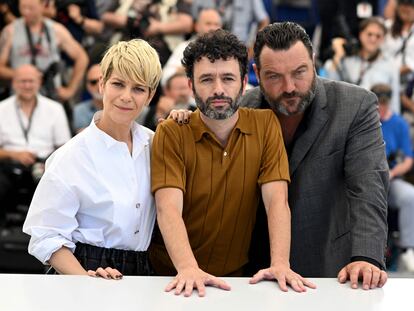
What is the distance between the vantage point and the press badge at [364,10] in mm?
6055

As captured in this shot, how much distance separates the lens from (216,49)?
2191 millimetres

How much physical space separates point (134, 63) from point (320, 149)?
0.65 meters

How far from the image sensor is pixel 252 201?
2287 mm

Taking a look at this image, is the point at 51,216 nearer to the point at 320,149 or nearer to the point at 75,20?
the point at 320,149

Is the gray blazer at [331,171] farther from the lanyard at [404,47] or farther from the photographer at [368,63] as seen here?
the lanyard at [404,47]

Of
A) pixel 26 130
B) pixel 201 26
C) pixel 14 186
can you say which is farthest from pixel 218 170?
pixel 201 26

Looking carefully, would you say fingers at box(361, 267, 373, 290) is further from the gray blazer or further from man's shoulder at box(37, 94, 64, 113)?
man's shoulder at box(37, 94, 64, 113)

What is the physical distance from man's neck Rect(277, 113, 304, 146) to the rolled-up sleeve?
2.25 ft

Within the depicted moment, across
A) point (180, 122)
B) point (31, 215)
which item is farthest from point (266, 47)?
point (31, 215)

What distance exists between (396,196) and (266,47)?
3058 mm

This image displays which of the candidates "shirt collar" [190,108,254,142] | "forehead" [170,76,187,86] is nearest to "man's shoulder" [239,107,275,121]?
"shirt collar" [190,108,254,142]

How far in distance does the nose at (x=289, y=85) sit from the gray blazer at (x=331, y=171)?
17 centimetres

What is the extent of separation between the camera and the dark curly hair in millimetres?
2191

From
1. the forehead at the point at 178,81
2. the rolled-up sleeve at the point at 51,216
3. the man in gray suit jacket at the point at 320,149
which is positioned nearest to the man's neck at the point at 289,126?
the man in gray suit jacket at the point at 320,149
